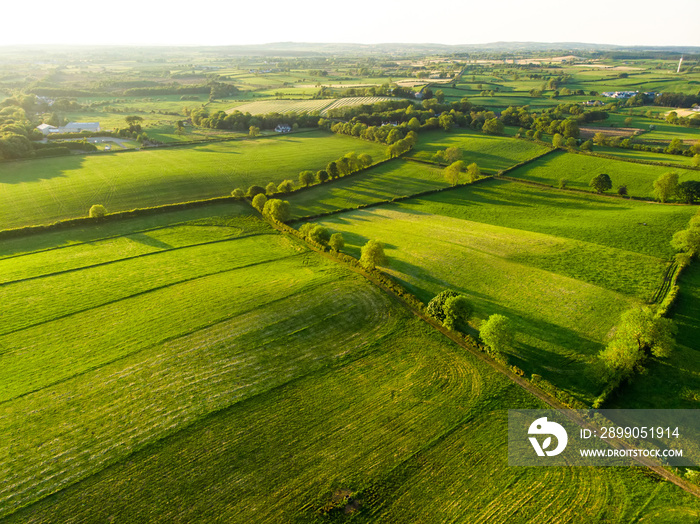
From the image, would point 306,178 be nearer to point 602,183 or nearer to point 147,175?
point 147,175

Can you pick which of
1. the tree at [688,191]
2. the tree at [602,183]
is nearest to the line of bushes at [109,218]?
the tree at [602,183]

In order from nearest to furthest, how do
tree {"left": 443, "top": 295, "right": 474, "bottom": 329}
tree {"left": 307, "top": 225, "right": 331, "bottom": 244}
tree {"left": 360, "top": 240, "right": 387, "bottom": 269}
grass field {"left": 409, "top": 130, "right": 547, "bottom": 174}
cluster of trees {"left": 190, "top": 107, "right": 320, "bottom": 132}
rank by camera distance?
tree {"left": 443, "top": 295, "right": 474, "bottom": 329} < tree {"left": 360, "top": 240, "right": 387, "bottom": 269} < tree {"left": 307, "top": 225, "right": 331, "bottom": 244} < grass field {"left": 409, "top": 130, "right": 547, "bottom": 174} < cluster of trees {"left": 190, "top": 107, "right": 320, "bottom": 132}

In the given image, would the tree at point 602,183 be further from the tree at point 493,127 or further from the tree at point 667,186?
the tree at point 493,127

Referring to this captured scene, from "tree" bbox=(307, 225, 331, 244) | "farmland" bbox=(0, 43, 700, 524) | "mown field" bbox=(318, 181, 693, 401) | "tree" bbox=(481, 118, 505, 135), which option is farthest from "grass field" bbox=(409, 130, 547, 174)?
"tree" bbox=(307, 225, 331, 244)

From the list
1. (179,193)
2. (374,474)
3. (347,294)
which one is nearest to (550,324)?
(347,294)

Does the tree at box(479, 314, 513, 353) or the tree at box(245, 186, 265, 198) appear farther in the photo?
the tree at box(245, 186, 265, 198)

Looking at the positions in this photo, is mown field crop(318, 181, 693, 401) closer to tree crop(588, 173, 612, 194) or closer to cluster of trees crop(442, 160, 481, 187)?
tree crop(588, 173, 612, 194)
